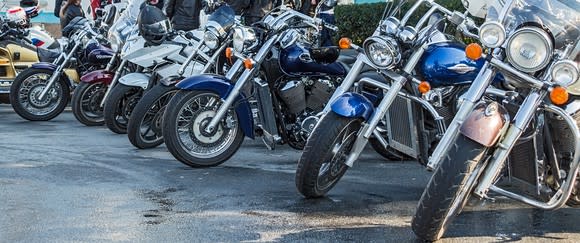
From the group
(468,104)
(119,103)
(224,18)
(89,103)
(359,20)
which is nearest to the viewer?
(468,104)

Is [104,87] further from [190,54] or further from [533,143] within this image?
[533,143]

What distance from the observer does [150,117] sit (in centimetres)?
760

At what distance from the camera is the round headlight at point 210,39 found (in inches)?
292

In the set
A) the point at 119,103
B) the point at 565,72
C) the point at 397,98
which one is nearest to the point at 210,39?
the point at 119,103

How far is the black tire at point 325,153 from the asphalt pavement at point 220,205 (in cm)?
13

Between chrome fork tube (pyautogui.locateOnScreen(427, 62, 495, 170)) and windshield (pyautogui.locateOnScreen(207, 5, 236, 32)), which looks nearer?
chrome fork tube (pyautogui.locateOnScreen(427, 62, 495, 170))

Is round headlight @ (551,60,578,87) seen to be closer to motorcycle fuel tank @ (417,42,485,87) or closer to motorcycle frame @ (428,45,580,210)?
Result: motorcycle frame @ (428,45,580,210)

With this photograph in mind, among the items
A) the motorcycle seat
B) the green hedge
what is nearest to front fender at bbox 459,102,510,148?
the motorcycle seat

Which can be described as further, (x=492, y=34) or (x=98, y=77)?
(x=98, y=77)

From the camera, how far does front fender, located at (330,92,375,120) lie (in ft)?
16.9

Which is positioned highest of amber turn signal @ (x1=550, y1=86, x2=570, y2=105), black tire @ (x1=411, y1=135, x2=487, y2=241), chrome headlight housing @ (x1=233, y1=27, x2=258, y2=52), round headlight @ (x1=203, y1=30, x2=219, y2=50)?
amber turn signal @ (x1=550, y1=86, x2=570, y2=105)

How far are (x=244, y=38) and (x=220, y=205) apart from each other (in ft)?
5.61

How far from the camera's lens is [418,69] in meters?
5.30

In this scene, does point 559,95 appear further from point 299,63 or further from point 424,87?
point 299,63
